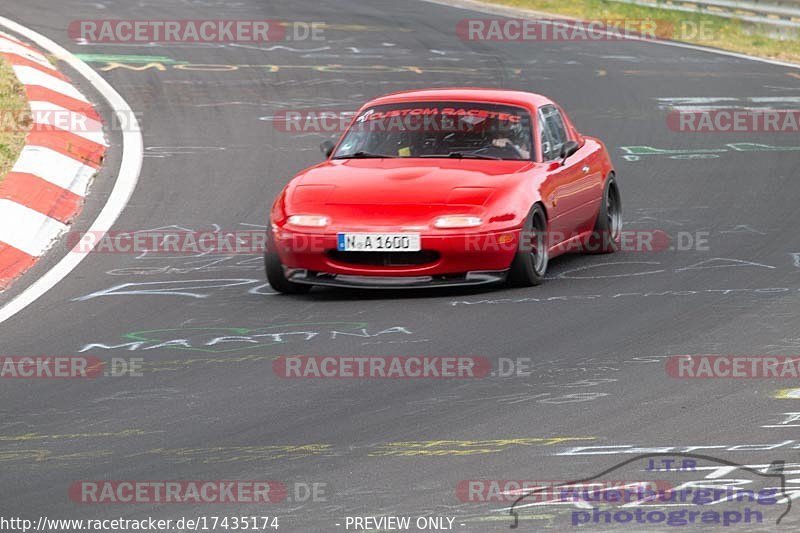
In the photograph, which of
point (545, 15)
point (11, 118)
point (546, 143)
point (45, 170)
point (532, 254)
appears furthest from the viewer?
point (545, 15)

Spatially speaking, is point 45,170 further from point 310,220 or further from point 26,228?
point 310,220

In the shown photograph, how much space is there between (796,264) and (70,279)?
4.92 metres

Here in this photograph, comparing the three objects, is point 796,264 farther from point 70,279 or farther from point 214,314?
point 70,279

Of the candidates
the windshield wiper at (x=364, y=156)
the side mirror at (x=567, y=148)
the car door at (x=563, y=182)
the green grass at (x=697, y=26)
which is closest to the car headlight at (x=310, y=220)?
the windshield wiper at (x=364, y=156)

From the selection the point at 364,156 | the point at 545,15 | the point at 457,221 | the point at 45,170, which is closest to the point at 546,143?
the point at 364,156

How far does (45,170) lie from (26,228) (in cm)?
174

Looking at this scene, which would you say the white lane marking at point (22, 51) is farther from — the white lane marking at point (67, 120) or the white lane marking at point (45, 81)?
the white lane marking at point (67, 120)

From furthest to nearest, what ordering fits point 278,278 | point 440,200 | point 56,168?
point 56,168 → point 278,278 → point 440,200

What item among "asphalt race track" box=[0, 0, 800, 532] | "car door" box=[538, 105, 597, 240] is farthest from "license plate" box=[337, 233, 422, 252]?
"car door" box=[538, 105, 597, 240]

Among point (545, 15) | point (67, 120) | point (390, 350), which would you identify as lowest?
point (390, 350)

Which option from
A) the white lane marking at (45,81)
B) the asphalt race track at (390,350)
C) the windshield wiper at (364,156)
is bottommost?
the asphalt race track at (390,350)

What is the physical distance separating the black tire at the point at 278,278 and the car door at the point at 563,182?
5.76 feet

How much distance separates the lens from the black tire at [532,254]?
32.9ft

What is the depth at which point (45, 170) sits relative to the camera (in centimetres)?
1305
